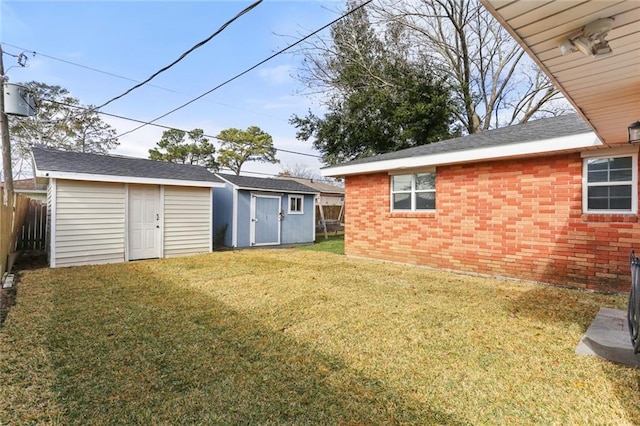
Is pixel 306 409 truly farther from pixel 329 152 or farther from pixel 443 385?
pixel 329 152

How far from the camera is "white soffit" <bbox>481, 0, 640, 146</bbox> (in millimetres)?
2031

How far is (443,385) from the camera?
2.62m

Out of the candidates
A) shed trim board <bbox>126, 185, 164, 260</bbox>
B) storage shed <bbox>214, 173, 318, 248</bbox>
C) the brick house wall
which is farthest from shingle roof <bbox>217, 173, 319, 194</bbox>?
the brick house wall

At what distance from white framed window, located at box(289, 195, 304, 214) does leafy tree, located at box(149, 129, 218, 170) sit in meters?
16.4

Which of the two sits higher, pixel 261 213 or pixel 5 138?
pixel 5 138

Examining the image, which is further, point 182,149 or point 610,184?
point 182,149

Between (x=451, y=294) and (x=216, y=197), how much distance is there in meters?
10.3

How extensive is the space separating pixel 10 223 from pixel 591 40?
10.1 meters

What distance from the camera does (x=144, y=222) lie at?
9406mm

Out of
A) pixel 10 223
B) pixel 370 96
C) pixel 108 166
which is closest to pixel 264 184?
pixel 108 166

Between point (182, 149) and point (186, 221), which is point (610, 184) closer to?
point (186, 221)

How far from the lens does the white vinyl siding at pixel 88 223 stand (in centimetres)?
796

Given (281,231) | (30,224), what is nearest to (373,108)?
(281,231)

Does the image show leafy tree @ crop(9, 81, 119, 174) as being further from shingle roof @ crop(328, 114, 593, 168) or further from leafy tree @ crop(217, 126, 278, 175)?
shingle roof @ crop(328, 114, 593, 168)
